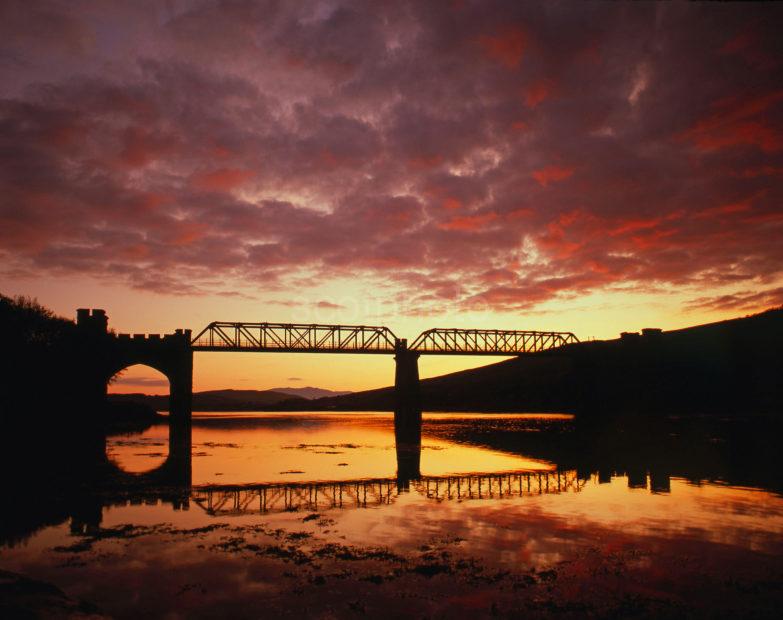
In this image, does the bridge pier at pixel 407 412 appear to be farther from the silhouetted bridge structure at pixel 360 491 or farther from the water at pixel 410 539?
the water at pixel 410 539

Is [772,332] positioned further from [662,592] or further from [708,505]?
[662,592]

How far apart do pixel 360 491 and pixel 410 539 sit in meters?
10.0

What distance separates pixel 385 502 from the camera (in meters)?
24.2

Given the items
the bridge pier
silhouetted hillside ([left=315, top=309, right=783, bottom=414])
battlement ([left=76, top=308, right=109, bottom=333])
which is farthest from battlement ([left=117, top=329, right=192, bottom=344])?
silhouetted hillside ([left=315, top=309, right=783, bottom=414])

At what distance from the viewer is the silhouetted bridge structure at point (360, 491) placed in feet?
77.6

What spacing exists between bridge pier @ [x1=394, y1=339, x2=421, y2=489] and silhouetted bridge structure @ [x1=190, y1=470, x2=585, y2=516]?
4.58m

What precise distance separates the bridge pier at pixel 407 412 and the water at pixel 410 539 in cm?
565

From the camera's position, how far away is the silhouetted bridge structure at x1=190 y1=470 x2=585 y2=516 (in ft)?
77.6

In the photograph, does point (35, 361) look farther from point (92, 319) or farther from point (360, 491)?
point (360, 491)

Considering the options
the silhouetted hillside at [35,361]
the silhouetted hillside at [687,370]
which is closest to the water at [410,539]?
the silhouetted hillside at [35,361]

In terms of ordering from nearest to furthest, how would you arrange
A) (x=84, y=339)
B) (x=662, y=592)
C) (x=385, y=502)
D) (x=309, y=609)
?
(x=309, y=609)
(x=662, y=592)
(x=385, y=502)
(x=84, y=339)

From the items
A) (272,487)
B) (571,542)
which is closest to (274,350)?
(272,487)

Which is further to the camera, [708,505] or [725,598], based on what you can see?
[708,505]

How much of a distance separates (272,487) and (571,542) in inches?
633
